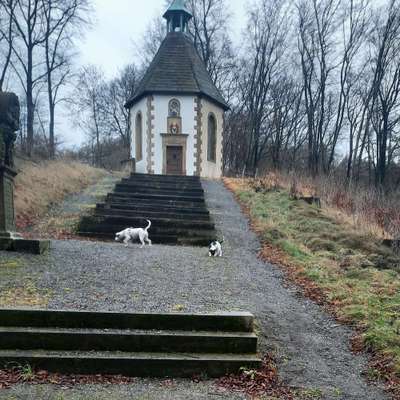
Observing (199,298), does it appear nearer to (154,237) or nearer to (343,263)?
(343,263)

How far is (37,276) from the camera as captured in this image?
24.7 feet

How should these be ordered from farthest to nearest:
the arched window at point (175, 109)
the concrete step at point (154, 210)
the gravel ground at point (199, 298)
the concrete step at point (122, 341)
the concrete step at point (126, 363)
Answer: the arched window at point (175, 109) < the concrete step at point (154, 210) < the concrete step at point (122, 341) < the concrete step at point (126, 363) < the gravel ground at point (199, 298)

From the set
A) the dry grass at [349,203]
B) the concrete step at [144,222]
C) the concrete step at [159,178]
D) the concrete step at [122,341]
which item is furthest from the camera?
the concrete step at [159,178]

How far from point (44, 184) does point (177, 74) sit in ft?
44.8

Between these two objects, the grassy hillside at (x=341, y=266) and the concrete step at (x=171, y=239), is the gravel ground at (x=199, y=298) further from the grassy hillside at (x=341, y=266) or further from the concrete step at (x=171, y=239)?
the concrete step at (x=171, y=239)

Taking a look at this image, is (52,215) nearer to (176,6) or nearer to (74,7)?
(74,7)

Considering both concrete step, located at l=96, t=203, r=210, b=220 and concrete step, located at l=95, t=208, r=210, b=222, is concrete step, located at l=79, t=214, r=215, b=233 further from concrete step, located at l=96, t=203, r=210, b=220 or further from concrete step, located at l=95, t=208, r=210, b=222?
concrete step, located at l=96, t=203, r=210, b=220

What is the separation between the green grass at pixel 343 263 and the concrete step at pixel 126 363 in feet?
6.52

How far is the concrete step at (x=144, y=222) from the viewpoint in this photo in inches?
545

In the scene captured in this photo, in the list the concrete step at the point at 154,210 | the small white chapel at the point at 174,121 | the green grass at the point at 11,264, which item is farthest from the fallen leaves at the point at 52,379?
the small white chapel at the point at 174,121

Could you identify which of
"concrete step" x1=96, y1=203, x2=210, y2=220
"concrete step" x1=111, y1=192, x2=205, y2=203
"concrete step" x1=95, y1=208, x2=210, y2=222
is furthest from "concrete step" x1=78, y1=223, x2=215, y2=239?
"concrete step" x1=111, y1=192, x2=205, y2=203

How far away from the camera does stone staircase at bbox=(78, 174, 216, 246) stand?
13.6m

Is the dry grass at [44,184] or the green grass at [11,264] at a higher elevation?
the dry grass at [44,184]

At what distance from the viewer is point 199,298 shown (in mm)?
6840
